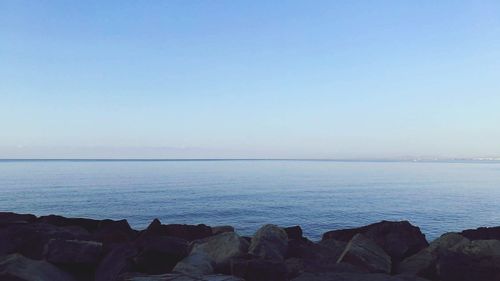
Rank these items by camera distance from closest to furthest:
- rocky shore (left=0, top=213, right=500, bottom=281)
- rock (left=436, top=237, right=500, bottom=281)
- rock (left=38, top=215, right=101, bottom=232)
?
rocky shore (left=0, top=213, right=500, bottom=281)
rock (left=436, top=237, right=500, bottom=281)
rock (left=38, top=215, right=101, bottom=232)

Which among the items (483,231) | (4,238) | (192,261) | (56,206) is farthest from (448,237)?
(56,206)

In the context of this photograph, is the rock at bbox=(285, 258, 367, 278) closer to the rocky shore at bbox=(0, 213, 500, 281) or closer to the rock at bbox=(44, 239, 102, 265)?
the rocky shore at bbox=(0, 213, 500, 281)

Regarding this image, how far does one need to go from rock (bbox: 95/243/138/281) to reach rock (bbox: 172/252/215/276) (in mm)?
1356

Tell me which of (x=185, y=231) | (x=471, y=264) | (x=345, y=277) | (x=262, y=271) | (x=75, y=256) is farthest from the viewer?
(x=185, y=231)

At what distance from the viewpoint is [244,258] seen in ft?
38.0

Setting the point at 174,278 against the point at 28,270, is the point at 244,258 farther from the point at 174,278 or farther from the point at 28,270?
the point at 28,270

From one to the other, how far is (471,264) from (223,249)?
6842 mm

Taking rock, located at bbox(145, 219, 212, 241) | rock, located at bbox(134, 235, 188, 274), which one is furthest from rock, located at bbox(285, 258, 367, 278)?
rock, located at bbox(145, 219, 212, 241)

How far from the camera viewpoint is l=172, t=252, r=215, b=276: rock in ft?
33.3

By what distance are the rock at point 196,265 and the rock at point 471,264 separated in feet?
19.8

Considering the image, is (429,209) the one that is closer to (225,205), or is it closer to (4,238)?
(225,205)

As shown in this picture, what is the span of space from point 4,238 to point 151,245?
5971mm

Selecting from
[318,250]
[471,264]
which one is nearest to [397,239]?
[318,250]

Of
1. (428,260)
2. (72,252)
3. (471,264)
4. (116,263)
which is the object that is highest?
(471,264)
